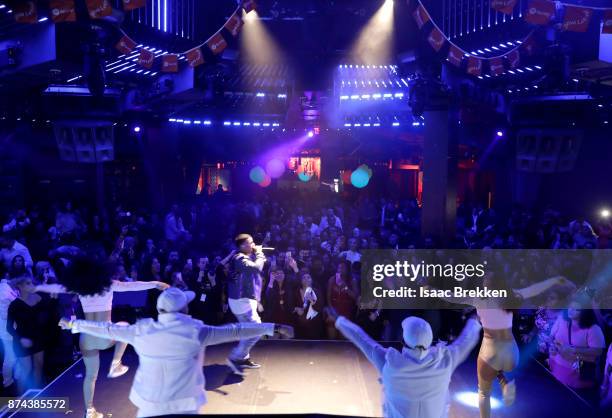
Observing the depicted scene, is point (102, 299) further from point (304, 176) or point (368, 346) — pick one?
point (304, 176)

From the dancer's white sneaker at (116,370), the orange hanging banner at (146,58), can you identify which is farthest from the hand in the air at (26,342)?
the orange hanging banner at (146,58)

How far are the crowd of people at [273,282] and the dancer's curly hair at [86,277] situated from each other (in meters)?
0.19

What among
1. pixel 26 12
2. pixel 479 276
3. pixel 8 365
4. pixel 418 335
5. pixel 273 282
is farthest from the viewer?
pixel 479 276

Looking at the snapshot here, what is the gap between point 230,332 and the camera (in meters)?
3.46

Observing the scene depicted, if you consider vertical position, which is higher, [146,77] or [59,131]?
[146,77]

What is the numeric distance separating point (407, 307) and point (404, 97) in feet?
35.0

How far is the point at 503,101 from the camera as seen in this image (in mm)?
10250

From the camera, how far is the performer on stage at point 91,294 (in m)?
4.24

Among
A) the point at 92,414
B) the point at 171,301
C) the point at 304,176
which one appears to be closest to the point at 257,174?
the point at 304,176

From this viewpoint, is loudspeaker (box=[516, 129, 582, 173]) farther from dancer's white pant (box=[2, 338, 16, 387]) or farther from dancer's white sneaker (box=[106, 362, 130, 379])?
dancer's white pant (box=[2, 338, 16, 387])

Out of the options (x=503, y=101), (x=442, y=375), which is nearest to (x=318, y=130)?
(x=503, y=101)

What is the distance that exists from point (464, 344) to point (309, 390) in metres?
2.16

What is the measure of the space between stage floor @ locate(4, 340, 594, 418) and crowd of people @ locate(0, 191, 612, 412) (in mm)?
363

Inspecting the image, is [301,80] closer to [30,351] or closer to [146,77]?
[146,77]
